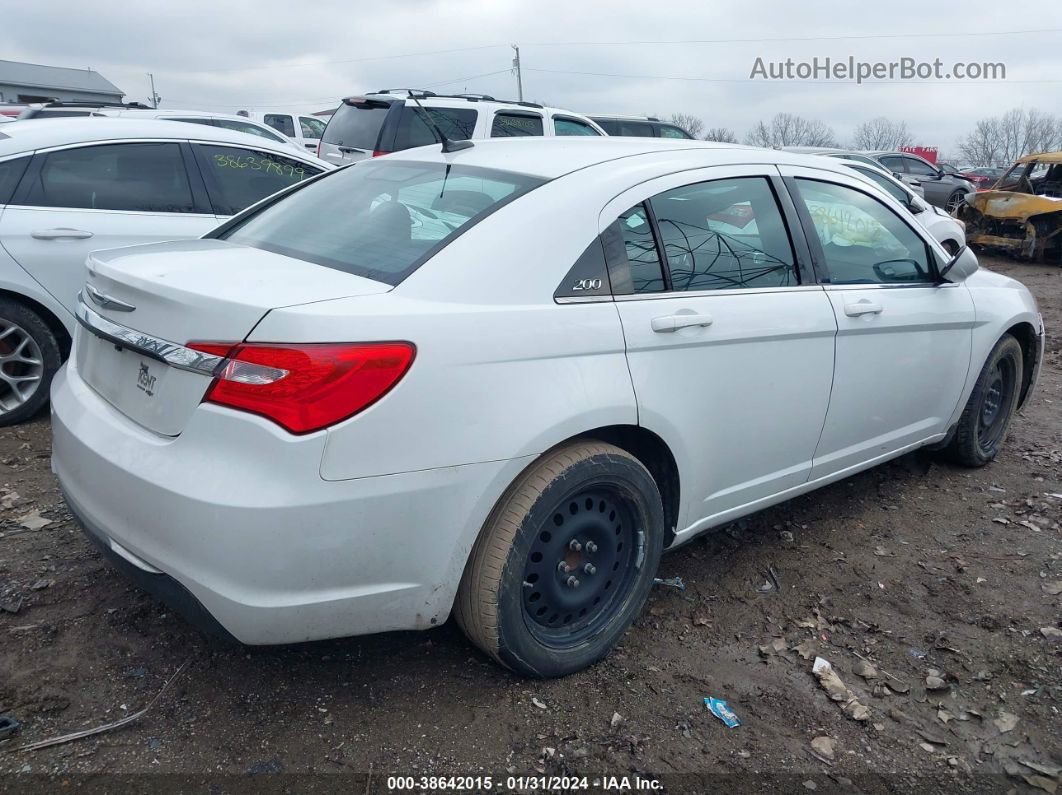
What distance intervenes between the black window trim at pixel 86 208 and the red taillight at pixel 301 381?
3.28m

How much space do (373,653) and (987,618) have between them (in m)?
2.37

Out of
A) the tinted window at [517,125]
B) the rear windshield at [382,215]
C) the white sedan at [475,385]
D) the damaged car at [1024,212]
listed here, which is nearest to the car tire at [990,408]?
the white sedan at [475,385]

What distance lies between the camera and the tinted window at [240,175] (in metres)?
5.34

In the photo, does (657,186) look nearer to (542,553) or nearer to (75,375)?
(542,553)

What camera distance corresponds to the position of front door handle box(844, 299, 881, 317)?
3.45 meters

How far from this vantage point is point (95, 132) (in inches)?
195

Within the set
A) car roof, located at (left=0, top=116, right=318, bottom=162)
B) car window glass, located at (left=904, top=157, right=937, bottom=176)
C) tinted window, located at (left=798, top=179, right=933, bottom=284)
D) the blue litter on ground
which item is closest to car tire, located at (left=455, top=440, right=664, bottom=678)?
the blue litter on ground

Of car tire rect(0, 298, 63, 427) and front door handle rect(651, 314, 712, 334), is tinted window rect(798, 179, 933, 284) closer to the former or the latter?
front door handle rect(651, 314, 712, 334)

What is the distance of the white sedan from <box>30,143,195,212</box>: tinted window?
2038 mm

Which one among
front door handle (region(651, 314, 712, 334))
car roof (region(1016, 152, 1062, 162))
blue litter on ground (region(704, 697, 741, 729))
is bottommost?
blue litter on ground (region(704, 697, 741, 729))

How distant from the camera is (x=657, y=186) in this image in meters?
2.97

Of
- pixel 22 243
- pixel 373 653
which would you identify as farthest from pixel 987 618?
pixel 22 243

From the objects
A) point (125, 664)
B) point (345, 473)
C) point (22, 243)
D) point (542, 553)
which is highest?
point (22, 243)

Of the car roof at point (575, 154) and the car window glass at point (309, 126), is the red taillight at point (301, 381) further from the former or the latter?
the car window glass at point (309, 126)
